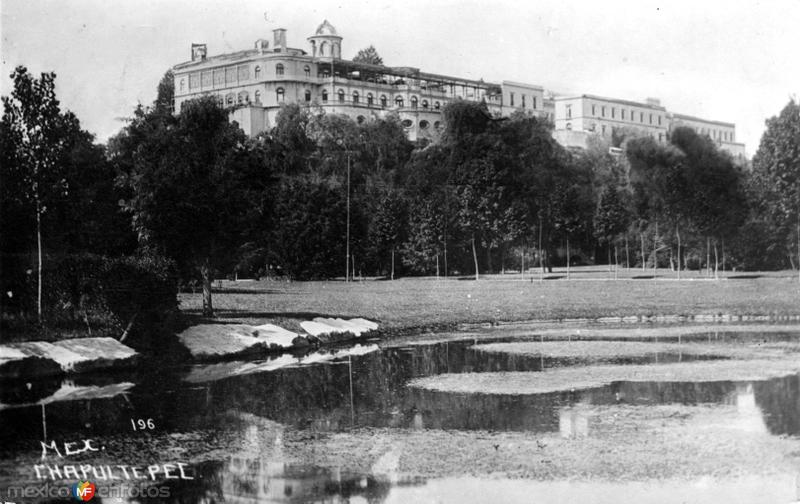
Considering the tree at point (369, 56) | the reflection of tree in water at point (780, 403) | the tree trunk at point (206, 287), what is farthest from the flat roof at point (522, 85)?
the reflection of tree in water at point (780, 403)

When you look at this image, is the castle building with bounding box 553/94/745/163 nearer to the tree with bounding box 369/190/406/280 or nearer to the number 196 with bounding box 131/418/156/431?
the tree with bounding box 369/190/406/280

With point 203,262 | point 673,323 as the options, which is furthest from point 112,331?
point 673,323

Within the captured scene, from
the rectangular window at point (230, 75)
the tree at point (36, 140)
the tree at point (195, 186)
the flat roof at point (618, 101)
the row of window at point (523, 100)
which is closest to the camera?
the tree at point (36, 140)

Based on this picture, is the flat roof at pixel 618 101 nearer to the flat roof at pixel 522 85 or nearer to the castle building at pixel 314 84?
the flat roof at pixel 522 85

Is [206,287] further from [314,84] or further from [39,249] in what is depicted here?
[314,84]

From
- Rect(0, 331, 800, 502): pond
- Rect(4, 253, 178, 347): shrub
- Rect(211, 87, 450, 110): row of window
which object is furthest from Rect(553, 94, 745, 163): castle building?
Rect(0, 331, 800, 502): pond

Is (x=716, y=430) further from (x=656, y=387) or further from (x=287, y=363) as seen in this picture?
(x=287, y=363)
